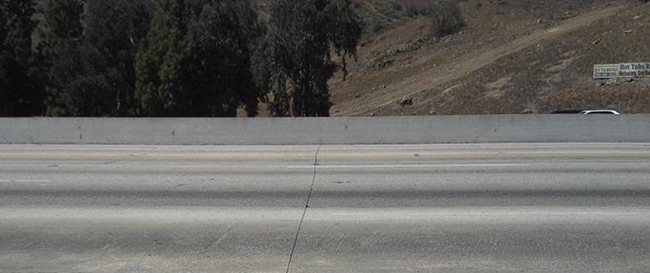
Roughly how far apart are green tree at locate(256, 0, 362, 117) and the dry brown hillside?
5285mm

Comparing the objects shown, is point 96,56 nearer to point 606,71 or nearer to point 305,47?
point 305,47

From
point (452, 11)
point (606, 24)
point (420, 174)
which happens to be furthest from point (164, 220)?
point (452, 11)

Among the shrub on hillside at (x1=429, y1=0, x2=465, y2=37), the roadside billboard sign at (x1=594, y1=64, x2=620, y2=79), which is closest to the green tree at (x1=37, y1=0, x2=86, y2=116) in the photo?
the roadside billboard sign at (x1=594, y1=64, x2=620, y2=79)

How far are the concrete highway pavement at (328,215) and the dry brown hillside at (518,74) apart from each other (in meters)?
21.2

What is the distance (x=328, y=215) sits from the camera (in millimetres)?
8703

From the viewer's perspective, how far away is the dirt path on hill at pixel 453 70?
4575cm

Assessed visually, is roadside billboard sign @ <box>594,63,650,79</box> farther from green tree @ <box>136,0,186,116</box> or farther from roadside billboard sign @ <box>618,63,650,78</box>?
green tree @ <box>136,0,186,116</box>

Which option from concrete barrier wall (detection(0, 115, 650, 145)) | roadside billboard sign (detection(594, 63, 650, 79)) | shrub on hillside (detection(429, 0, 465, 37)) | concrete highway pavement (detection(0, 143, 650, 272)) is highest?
shrub on hillside (detection(429, 0, 465, 37))

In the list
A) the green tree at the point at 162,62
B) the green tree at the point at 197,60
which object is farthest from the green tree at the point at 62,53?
the green tree at the point at 197,60

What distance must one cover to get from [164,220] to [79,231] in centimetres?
105

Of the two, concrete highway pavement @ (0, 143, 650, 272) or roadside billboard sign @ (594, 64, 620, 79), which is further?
roadside billboard sign @ (594, 64, 620, 79)

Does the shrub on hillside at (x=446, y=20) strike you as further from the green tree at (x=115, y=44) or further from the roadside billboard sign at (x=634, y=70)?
the roadside billboard sign at (x=634, y=70)

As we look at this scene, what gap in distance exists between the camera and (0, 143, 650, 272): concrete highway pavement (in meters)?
6.61

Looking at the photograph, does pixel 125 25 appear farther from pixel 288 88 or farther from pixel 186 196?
pixel 186 196
